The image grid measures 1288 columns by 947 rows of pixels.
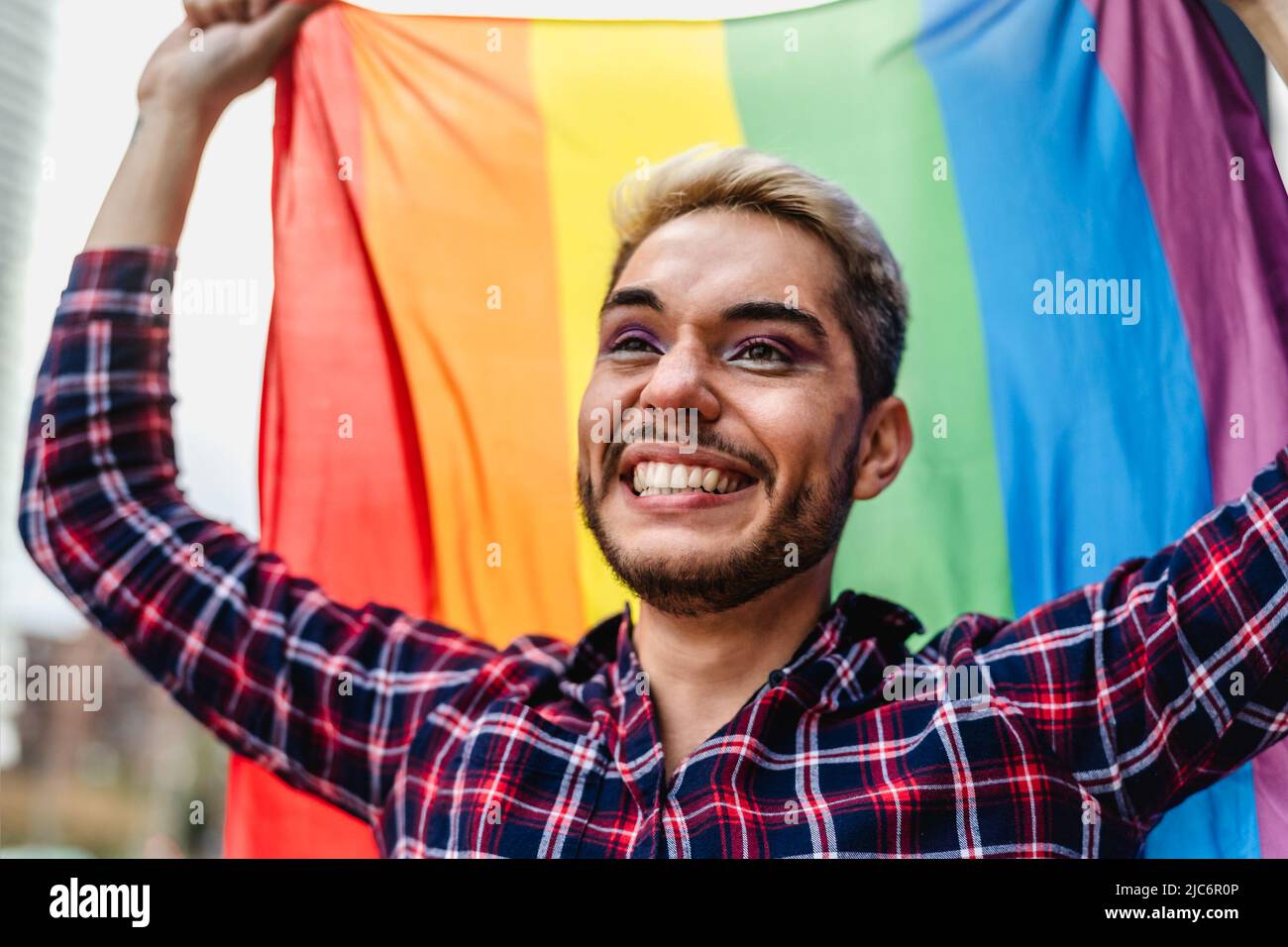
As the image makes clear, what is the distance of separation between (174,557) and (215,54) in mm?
910

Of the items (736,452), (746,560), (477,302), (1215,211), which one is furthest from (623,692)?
(1215,211)

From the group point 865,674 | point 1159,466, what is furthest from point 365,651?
point 1159,466

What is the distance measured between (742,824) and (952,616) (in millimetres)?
604

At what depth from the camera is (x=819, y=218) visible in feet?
6.43

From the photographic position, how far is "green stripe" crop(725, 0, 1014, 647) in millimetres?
2098

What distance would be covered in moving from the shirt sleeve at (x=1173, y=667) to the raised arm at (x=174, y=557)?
37.1 inches

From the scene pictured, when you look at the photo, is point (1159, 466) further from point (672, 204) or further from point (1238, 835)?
point (672, 204)

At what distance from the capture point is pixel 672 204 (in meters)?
2.02

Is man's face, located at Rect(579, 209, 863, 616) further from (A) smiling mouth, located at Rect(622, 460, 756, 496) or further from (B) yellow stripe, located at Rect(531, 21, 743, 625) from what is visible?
(B) yellow stripe, located at Rect(531, 21, 743, 625)

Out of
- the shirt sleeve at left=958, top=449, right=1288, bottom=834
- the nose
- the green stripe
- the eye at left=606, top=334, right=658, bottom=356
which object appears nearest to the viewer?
the shirt sleeve at left=958, top=449, right=1288, bottom=834

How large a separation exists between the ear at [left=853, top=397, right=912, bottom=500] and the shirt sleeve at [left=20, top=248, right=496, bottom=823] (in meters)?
0.71

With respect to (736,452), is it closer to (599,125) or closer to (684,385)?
(684,385)

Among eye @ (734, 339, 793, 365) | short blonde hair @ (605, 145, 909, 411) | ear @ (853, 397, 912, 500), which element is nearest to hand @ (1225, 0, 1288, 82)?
short blonde hair @ (605, 145, 909, 411)

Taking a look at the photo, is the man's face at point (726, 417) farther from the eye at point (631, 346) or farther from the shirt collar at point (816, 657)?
the shirt collar at point (816, 657)
